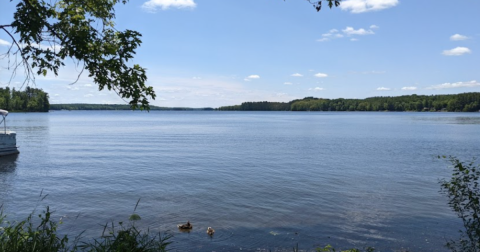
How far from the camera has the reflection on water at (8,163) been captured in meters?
26.0

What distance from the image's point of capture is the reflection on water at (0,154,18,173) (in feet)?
85.4

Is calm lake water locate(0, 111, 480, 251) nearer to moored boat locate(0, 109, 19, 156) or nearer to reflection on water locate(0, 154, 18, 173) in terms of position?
reflection on water locate(0, 154, 18, 173)

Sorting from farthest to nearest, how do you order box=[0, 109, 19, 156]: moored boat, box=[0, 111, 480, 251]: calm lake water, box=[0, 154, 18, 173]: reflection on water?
box=[0, 109, 19, 156]: moored boat < box=[0, 154, 18, 173]: reflection on water < box=[0, 111, 480, 251]: calm lake water

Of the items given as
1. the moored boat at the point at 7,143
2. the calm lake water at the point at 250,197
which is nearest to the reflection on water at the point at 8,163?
the calm lake water at the point at 250,197

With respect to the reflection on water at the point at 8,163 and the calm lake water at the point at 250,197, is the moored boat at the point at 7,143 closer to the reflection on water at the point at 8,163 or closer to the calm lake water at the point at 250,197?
the reflection on water at the point at 8,163

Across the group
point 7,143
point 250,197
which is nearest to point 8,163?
point 7,143

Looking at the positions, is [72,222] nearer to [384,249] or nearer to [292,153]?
[384,249]

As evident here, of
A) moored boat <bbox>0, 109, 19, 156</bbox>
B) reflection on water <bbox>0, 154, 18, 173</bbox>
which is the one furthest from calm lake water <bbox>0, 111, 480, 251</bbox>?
moored boat <bbox>0, 109, 19, 156</bbox>

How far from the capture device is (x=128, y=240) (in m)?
7.48

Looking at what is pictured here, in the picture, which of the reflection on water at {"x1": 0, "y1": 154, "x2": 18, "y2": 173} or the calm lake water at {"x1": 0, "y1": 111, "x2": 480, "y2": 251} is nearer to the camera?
the calm lake water at {"x1": 0, "y1": 111, "x2": 480, "y2": 251}

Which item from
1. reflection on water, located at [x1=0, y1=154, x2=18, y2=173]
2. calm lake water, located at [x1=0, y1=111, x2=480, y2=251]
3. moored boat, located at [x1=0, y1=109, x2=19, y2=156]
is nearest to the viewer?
calm lake water, located at [x1=0, y1=111, x2=480, y2=251]

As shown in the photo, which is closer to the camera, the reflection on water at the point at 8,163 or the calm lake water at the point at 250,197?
the calm lake water at the point at 250,197

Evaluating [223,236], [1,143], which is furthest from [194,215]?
[1,143]

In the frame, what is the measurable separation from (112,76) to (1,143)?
32140mm
